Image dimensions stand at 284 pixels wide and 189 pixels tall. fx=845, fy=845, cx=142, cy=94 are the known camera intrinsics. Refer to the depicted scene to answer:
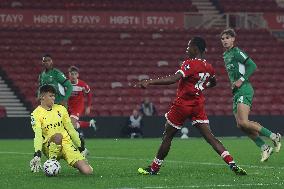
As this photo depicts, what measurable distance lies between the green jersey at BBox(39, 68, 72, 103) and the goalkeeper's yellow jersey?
5331 mm

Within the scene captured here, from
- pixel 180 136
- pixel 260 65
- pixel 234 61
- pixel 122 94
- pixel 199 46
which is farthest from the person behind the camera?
pixel 260 65

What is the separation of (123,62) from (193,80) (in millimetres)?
22972

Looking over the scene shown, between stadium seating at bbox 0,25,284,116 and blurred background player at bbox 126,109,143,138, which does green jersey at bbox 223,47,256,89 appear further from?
stadium seating at bbox 0,25,284,116

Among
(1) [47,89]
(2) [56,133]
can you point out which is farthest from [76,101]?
(1) [47,89]

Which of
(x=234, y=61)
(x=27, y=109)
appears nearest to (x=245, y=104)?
(x=234, y=61)

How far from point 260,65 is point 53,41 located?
8917mm

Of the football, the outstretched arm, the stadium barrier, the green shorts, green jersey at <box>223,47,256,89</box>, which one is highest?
the outstretched arm

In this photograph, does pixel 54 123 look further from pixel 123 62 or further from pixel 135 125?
pixel 123 62

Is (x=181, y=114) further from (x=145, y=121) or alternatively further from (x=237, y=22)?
(x=237, y=22)

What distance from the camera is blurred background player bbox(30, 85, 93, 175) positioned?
1182 cm

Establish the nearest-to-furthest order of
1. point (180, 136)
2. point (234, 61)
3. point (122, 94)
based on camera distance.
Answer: point (234, 61)
point (180, 136)
point (122, 94)

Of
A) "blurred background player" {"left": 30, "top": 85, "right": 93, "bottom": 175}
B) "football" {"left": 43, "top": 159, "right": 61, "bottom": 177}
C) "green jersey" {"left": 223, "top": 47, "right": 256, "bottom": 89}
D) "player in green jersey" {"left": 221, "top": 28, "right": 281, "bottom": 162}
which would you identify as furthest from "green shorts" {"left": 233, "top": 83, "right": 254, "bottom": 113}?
"football" {"left": 43, "top": 159, "right": 61, "bottom": 177}

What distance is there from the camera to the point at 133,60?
114ft

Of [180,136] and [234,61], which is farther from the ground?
[234,61]
